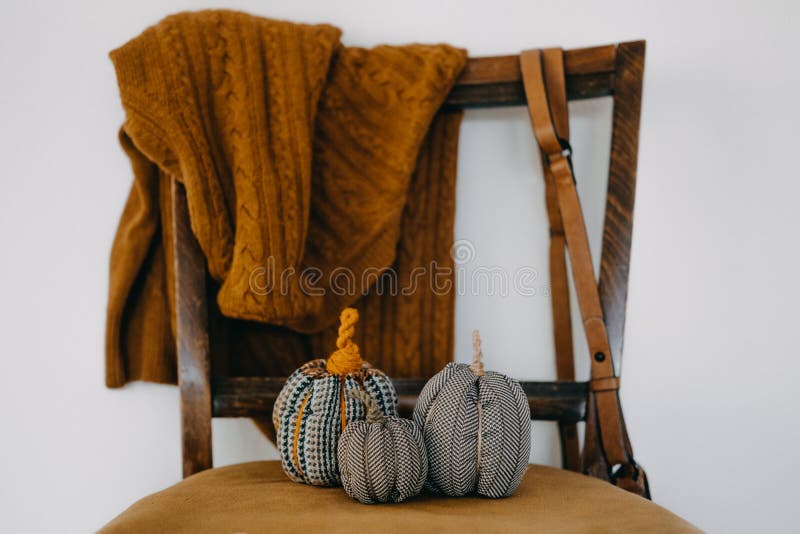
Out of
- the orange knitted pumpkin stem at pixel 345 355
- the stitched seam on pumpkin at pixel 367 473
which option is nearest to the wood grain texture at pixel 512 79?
the orange knitted pumpkin stem at pixel 345 355

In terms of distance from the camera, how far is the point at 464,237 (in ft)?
2.65

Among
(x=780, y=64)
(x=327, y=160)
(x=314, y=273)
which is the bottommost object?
(x=314, y=273)

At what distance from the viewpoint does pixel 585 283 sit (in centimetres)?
→ 69

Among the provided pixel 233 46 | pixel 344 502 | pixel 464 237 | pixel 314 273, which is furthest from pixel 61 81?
pixel 344 502

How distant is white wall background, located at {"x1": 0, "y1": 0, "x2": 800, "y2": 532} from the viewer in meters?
0.77

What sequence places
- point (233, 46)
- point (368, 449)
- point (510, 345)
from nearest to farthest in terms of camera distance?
point (368, 449)
point (233, 46)
point (510, 345)

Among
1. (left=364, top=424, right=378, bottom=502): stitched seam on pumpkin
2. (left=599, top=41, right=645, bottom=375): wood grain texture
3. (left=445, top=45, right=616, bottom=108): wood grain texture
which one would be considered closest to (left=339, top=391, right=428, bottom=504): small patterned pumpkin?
(left=364, top=424, right=378, bottom=502): stitched seam on pumpkin

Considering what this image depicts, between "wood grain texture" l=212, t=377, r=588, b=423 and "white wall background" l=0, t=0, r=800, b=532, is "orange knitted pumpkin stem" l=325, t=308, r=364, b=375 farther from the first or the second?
"white wall background" l=0, t=0, r=800, b=532

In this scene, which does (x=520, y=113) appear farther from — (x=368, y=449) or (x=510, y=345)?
(x=368, y=449)

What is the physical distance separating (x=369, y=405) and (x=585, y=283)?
29 centimetres

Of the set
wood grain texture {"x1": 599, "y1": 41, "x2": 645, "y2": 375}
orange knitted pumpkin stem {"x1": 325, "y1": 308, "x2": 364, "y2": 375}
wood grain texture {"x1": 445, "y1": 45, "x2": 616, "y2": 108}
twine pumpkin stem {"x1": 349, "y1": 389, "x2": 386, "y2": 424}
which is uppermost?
wood grain texture {"x1": 445, "y1": 45, "x2": 616, "y2": 108}

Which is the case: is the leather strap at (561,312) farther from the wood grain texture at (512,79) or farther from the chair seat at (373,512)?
the chair seat at (373,512)

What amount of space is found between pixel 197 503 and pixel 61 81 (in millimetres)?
601

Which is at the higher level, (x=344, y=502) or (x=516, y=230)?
(x=516, y=230)
